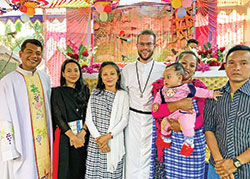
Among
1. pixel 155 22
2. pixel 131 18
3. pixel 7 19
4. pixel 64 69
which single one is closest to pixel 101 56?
pixel 131 18

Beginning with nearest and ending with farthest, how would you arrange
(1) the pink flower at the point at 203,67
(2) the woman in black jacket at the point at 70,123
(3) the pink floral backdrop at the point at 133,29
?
(2) the woman in black jacket at the point at 70,123 → (1) the pink flower at the point at 203,67 → (3) the pink floral backdrop at the point at 133,29

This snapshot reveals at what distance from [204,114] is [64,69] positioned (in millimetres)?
1559

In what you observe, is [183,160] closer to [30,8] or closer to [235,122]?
[235,122]

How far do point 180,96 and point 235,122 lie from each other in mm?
467

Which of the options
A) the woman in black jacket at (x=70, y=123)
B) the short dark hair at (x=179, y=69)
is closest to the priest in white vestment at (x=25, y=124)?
the woman in black jacket at (x=70, y=123)

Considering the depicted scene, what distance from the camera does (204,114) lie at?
1.79 m

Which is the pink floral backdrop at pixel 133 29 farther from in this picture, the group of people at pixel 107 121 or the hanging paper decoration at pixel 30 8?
the group of people at pixel 107 121

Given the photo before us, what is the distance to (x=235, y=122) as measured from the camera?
158 centimetres

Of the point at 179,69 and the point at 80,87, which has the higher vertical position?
the point at 179,69

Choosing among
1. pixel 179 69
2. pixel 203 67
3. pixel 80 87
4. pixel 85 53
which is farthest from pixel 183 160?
pixel 85 53

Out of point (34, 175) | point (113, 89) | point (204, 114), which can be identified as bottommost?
point (34, 175)

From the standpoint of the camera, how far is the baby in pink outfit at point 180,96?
177cm

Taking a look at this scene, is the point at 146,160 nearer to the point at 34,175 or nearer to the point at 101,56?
the point at 34,175

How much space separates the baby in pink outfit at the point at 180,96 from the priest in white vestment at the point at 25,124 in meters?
1.29
